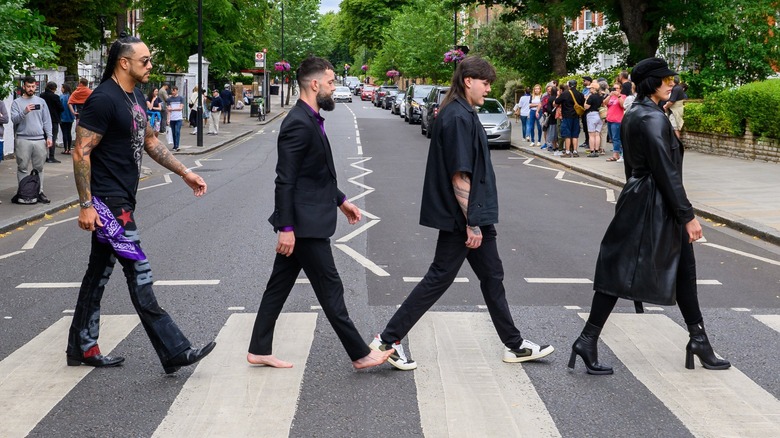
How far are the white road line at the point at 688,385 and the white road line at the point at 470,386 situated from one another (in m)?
0.62

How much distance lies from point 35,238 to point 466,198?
7532mm

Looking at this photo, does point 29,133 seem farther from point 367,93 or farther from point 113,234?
point 367,93

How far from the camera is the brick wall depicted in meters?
21.1

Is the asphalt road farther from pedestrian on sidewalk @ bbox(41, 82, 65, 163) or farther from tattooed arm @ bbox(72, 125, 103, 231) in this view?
pedestrian on sidewalk @ bbox(41, 82, 65, 163)

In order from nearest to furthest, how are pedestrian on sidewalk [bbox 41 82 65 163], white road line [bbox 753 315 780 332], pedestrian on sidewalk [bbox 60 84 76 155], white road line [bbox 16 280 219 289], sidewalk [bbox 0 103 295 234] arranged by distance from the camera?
white road line [bbox 753 315 780 332] < white road line [bbox 16 280 219 289] < sidewalk [bbox 0 103 295 234] < pedestrian on sidewalk [bbox 41 82 65 163] < pedestrian on sidewalk [bbox 60 84 76 155]

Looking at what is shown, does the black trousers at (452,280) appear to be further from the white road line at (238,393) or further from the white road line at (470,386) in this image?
the white road line at (238,393)

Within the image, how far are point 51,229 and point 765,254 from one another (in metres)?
8.37

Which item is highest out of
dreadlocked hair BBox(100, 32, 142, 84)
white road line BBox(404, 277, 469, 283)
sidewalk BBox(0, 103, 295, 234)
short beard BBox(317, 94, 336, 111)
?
dreadlocked hair BBox(100, 32, 142, 84)

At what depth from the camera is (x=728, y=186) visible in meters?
17.0

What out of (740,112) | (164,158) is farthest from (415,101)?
(164,158)

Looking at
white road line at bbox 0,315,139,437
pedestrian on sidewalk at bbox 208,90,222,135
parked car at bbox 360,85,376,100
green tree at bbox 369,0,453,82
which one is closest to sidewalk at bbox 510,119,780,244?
white road line at bbox 0,315,139,437

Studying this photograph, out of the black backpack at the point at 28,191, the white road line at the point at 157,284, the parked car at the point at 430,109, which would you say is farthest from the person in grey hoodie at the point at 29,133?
the parked car at the point at 430,109

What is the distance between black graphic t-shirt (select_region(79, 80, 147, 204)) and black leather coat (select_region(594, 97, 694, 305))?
2.85m

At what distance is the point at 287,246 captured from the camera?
5.62 m
